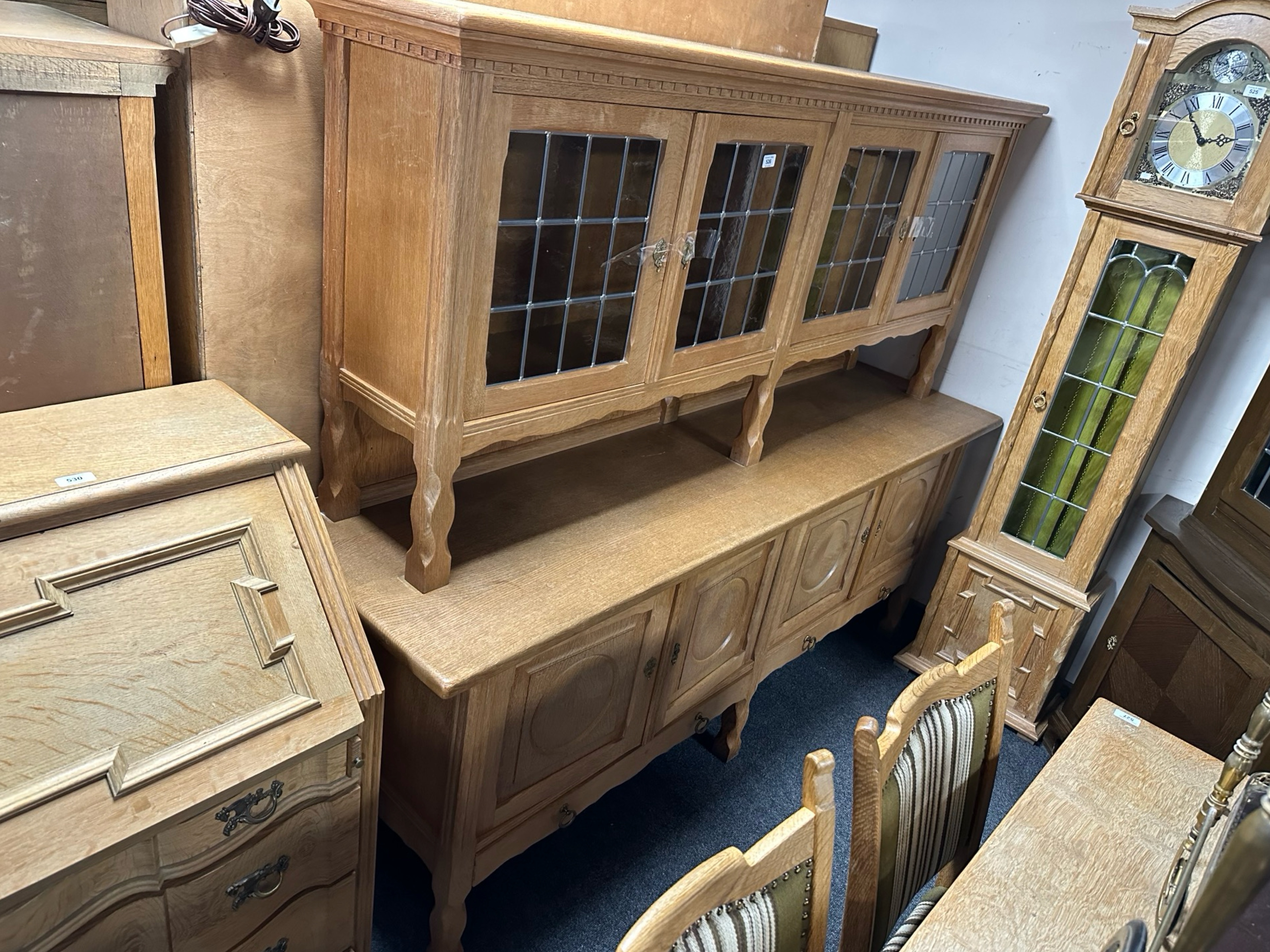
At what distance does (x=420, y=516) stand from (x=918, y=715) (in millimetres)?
854

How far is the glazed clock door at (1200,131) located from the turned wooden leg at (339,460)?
1.86 m

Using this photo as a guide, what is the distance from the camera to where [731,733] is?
231 centimetres

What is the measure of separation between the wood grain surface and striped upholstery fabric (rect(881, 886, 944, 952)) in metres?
0.13

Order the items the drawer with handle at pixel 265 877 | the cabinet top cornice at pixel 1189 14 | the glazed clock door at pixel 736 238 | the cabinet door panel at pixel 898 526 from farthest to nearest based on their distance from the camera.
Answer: the cabinet door panel at pixel 898 526
the cabinet top cornice at pixel 1189 14
the glazed clock door at pixel 736 238
the drawer with handle at pixel 265 877

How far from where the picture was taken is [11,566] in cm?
100

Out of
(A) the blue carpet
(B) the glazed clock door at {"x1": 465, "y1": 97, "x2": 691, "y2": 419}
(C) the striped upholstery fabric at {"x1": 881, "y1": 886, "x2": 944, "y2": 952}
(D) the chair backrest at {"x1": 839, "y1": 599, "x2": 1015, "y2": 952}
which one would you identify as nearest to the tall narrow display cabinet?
(B) the glazed clock door at {"x1": 465, "y1": 97, "x2": 691, "y2": 419}

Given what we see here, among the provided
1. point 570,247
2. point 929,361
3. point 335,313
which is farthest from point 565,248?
point 929,361

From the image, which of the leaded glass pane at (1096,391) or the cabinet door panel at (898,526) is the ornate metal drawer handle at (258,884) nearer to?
the cabinet door panel at (898,526)

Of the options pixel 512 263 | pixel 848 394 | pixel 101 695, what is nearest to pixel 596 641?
pixel 512 263

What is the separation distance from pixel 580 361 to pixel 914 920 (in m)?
1.09

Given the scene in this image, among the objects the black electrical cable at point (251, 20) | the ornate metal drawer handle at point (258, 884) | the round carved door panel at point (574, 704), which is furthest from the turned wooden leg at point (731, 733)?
the black electrical cable at point (251, 20)

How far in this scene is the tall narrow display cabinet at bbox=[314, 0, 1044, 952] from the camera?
129 centimetres

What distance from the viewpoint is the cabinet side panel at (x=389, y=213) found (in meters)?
1.25

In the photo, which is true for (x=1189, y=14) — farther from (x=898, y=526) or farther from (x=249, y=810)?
(x=249, y=810)
